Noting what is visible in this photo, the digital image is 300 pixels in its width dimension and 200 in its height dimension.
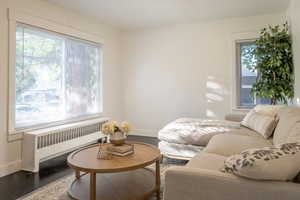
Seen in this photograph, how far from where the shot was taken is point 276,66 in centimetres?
354

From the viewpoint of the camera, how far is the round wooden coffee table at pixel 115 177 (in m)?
1.86

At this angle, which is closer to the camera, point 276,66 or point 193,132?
point 193,132

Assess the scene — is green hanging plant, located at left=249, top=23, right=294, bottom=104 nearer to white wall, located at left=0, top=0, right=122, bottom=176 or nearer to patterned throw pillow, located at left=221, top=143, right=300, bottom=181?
patterned throw pillow, located at left=221, top=143, right=300, bottom=181

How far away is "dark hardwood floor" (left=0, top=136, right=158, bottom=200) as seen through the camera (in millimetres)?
2287

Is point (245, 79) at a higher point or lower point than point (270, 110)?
higher

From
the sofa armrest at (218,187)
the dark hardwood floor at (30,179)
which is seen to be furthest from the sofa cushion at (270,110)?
the dark hardwood floor at (30,179)

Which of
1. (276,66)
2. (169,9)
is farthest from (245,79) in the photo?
(169,9)

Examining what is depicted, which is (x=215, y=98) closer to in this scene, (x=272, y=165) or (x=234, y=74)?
(x=234, y=74)

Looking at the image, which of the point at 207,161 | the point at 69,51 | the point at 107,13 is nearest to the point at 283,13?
the point at 107,13

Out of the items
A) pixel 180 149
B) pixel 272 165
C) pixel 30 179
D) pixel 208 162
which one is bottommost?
pixel 30 179

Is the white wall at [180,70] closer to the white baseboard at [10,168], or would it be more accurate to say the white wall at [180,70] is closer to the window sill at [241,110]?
the window sill at [241,110]

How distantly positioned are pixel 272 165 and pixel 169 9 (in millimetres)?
3318

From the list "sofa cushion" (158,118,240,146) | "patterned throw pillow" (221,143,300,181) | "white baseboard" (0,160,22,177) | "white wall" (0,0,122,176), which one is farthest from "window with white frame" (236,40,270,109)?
"white baseboard" (0,160,22,177)

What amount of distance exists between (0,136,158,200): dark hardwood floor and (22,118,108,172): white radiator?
12 cm
